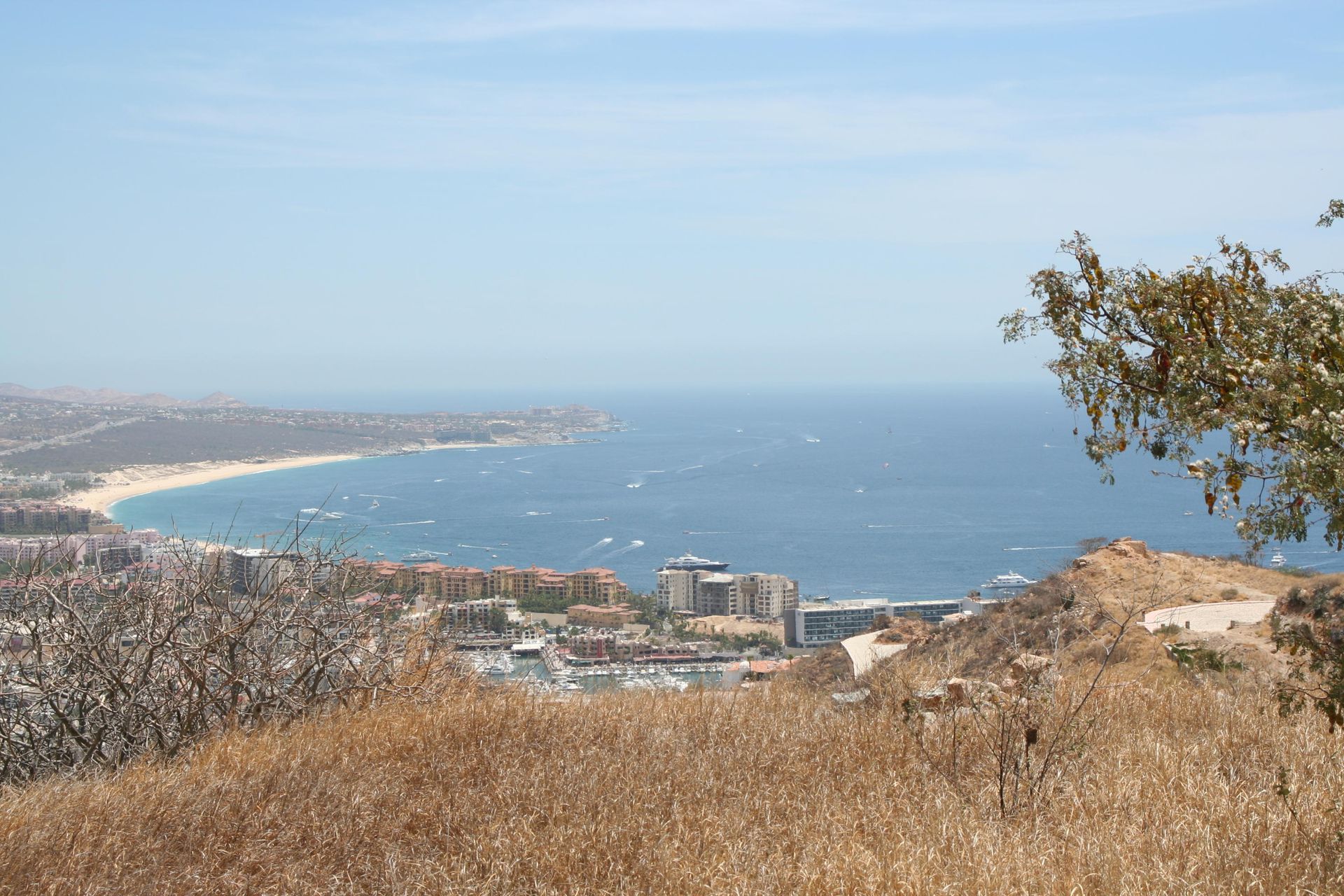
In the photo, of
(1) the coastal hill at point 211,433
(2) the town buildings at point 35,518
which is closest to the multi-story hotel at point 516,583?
(2) the town buildings at point 35,518

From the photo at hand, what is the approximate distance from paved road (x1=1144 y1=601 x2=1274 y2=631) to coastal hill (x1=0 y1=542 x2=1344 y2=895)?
661cm

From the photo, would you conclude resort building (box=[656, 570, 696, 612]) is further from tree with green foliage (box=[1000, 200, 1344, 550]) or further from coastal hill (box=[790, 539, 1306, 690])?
tree with green foliage (box=[1000, 200, 1344, 550])

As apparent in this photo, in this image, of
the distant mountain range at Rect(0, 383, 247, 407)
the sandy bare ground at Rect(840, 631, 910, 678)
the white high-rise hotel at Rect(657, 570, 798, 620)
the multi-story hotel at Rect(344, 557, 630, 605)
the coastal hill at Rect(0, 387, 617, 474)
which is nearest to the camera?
the sandy bare ground at Rect(840, 631, 910, 678)

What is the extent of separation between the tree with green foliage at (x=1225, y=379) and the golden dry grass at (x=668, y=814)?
122 cm

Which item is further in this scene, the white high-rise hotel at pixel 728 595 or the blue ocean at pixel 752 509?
the blue ocean at pixel 752 509

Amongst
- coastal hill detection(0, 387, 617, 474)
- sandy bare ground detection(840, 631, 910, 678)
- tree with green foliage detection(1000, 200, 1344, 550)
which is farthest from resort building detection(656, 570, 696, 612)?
coastal hill detection(0, 387, 617, 474)

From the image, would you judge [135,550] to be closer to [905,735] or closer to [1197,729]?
[905,735]

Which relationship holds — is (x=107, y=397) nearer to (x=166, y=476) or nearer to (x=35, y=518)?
(x=166, y=476)

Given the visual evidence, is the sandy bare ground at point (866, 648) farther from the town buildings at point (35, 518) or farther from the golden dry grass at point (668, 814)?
the town buildings at point (35, 518)

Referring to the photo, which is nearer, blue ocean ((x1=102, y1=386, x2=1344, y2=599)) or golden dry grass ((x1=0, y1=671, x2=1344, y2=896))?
golden dry grass ((x1=0, y1=671, x2=1344, y2=896))

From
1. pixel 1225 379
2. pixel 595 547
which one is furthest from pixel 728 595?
pixel 1225 379

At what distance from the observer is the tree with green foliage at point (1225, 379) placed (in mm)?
2758

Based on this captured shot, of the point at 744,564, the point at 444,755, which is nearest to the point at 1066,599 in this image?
the point at 444,755

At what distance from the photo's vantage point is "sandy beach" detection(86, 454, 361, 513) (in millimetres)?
45500
